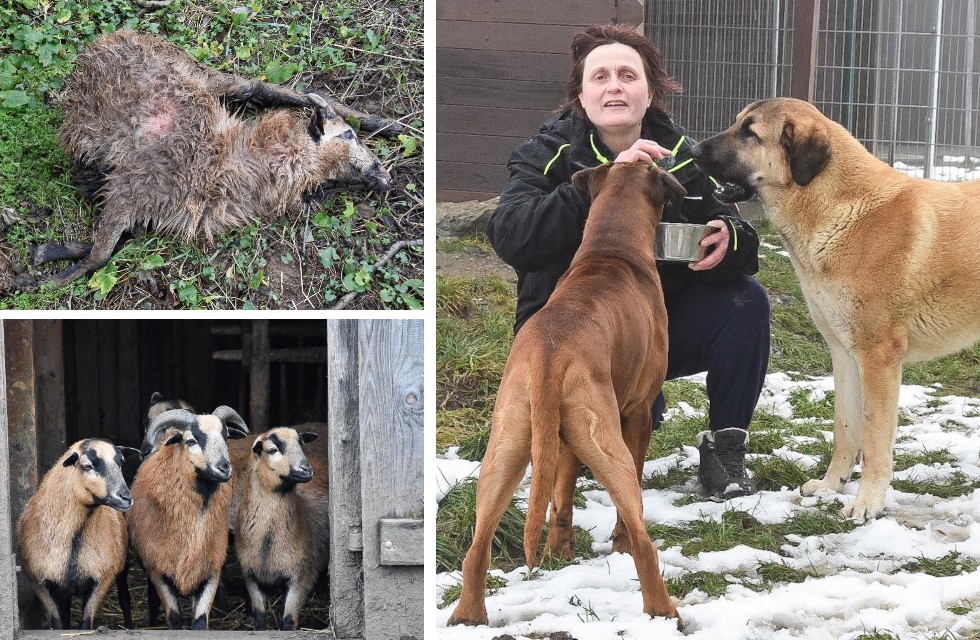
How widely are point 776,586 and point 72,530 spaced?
289 centimetres

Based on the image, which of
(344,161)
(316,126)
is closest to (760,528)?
(344,161)

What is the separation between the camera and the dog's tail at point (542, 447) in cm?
299

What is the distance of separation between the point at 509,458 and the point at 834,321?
2015 millimetres

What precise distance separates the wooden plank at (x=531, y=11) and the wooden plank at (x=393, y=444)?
2716 millimetres

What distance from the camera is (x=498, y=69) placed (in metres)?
5.82

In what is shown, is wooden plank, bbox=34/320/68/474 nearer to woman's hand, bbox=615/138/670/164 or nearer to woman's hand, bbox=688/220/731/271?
woman's hand, bbox=615/138/670/164

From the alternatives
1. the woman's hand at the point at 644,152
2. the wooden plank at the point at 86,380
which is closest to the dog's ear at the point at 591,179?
the woman's hand at the point at 644,152

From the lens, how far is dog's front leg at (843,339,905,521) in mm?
4230

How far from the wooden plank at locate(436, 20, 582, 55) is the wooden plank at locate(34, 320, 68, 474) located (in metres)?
2.76

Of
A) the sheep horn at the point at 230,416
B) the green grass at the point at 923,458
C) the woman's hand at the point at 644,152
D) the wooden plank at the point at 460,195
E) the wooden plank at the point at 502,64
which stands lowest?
the green grass at the point at 923,458

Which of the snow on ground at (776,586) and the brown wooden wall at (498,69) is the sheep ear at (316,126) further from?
the snow on ground at (776,586)

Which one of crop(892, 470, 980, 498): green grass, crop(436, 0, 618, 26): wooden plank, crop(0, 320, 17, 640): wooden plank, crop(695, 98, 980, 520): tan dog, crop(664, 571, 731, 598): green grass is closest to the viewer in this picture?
crop(664, 571, 731, 598): green grass

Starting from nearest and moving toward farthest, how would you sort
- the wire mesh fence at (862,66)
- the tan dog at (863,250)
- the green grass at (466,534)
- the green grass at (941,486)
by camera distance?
the green grass at (466,534)
the tan dog at (863,250)
the green grass at (941,486)
the wire mesh fence at (862,66)

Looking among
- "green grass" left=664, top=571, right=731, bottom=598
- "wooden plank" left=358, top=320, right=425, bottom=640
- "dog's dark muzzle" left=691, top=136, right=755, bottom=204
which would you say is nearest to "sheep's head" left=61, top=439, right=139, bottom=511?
"wooden plank" left=358, top=320, right=425, bottom=640
